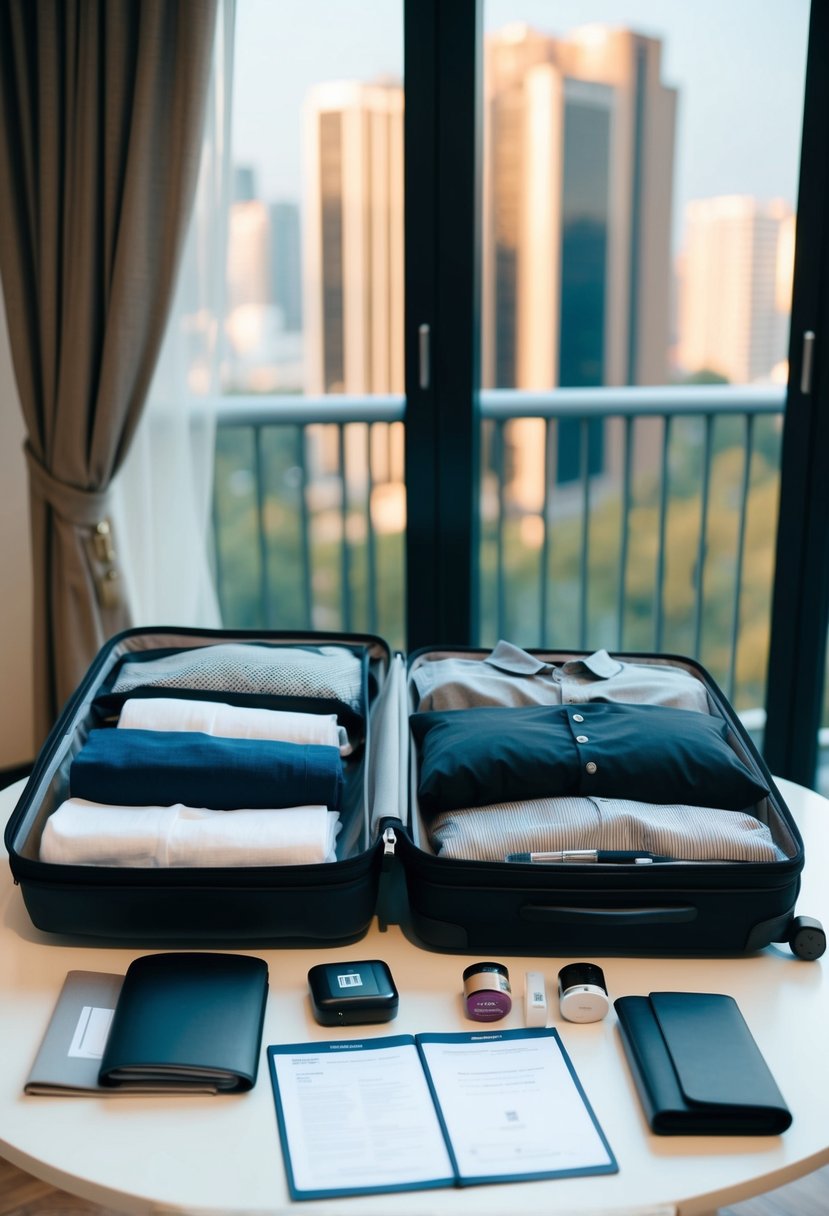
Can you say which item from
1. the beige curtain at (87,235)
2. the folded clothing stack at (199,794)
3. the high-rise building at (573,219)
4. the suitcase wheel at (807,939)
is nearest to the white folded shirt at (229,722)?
the folded clothing stack at (199,794)

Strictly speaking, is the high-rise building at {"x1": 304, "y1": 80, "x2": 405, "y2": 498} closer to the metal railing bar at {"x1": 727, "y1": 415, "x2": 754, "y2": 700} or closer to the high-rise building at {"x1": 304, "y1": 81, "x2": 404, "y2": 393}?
the high-rise building at {"x1": 304, "y1": 81, "x2": 404, "y2": 393}

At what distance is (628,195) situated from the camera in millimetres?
2994

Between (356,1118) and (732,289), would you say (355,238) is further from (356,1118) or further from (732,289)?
(356,1118)

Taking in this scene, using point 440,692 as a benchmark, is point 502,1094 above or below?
below

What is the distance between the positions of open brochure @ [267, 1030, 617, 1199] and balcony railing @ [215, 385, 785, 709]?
6.46 feet

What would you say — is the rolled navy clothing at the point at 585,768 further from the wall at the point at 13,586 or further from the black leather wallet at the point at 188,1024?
the wall at the point at 13,586

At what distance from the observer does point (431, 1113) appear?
1068mm

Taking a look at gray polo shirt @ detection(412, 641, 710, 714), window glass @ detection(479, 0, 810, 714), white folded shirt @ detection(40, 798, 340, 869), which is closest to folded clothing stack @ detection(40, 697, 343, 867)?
white folded shirt @ detection(40, 798, 340, 869)

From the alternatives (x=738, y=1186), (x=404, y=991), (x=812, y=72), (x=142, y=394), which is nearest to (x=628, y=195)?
(x=812, y=72)

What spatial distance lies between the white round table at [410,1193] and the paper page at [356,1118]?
0.05 ft

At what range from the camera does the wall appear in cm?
258

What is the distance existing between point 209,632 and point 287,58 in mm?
1425

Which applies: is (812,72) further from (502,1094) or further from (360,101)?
(502,1094)

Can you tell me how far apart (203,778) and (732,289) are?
228cm
